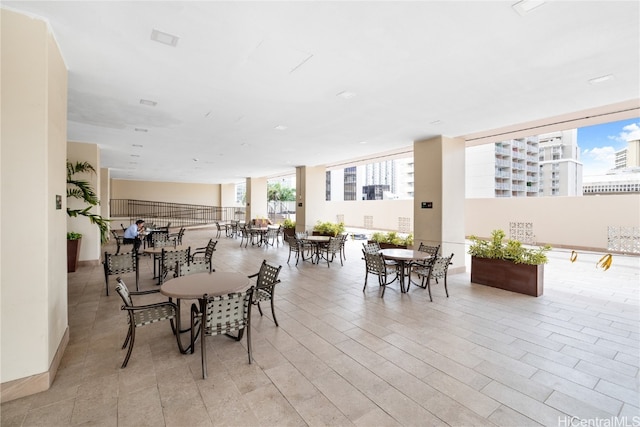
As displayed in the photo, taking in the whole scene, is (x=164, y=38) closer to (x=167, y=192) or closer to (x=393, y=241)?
(x=393, y=241)

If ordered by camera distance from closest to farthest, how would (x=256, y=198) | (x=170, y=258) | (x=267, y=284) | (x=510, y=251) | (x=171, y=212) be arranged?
(x=267, y=284) < (x=170, y=258) < (x=510, y=251) < (x=256, y=198) < (x=171, y=212)

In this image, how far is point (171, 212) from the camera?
63.9 feet

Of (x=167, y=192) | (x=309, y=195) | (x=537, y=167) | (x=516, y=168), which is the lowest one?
(x=309, y=195)

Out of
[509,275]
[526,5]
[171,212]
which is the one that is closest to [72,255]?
[526,5]

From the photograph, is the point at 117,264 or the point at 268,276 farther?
the point at 117,264

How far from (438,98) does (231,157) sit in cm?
705

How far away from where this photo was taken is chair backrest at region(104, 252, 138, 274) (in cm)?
491

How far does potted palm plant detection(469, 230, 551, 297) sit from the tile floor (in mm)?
526

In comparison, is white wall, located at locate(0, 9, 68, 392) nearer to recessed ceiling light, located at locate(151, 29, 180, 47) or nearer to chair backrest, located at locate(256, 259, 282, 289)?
recessed ceiling light, located at locate(151, 29, 180, 47)

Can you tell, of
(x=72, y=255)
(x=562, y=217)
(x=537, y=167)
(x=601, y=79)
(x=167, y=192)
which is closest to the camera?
(x=601, y=79)

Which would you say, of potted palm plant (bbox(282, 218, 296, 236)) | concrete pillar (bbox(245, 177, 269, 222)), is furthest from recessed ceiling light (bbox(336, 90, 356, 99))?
concrete pillar (bbox(245, 177, 269, 222))

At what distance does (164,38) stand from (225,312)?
2.60 m

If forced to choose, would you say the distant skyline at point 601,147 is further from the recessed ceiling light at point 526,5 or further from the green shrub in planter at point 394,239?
the recessed ceiling light at point 526,5

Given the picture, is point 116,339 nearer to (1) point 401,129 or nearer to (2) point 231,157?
(1) point 401,129
